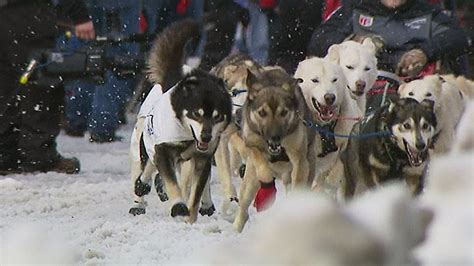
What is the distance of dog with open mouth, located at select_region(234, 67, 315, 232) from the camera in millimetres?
6137

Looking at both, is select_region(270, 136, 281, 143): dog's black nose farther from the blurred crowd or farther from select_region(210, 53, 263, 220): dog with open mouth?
the blurred crowd

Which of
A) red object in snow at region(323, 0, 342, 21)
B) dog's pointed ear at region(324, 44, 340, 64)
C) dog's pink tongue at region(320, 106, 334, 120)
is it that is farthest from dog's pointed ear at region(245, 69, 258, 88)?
red object in snow at region(323, 0, 342, 21)

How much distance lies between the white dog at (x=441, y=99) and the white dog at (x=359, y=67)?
0.40m

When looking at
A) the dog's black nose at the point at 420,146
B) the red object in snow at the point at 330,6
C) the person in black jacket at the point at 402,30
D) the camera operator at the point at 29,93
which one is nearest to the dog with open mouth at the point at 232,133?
the person in black jacket at the point at 402,30

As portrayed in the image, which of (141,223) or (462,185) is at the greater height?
(462,185)

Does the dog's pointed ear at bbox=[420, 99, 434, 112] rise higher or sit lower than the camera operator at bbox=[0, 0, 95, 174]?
higher

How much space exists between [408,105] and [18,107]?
3.65 m

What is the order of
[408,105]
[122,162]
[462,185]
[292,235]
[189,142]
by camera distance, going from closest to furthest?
[292,235] < [462,185] < [408,105] < [189,142] < [122,162]

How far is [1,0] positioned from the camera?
324 inches

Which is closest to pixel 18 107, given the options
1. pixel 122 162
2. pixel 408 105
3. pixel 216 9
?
pixel 122 162

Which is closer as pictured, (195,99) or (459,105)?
(195,99)

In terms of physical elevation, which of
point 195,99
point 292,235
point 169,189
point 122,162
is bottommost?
point 122,162

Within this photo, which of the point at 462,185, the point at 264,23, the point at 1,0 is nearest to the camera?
the point at 462,185

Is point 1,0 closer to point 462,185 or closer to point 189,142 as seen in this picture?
point 189,142
